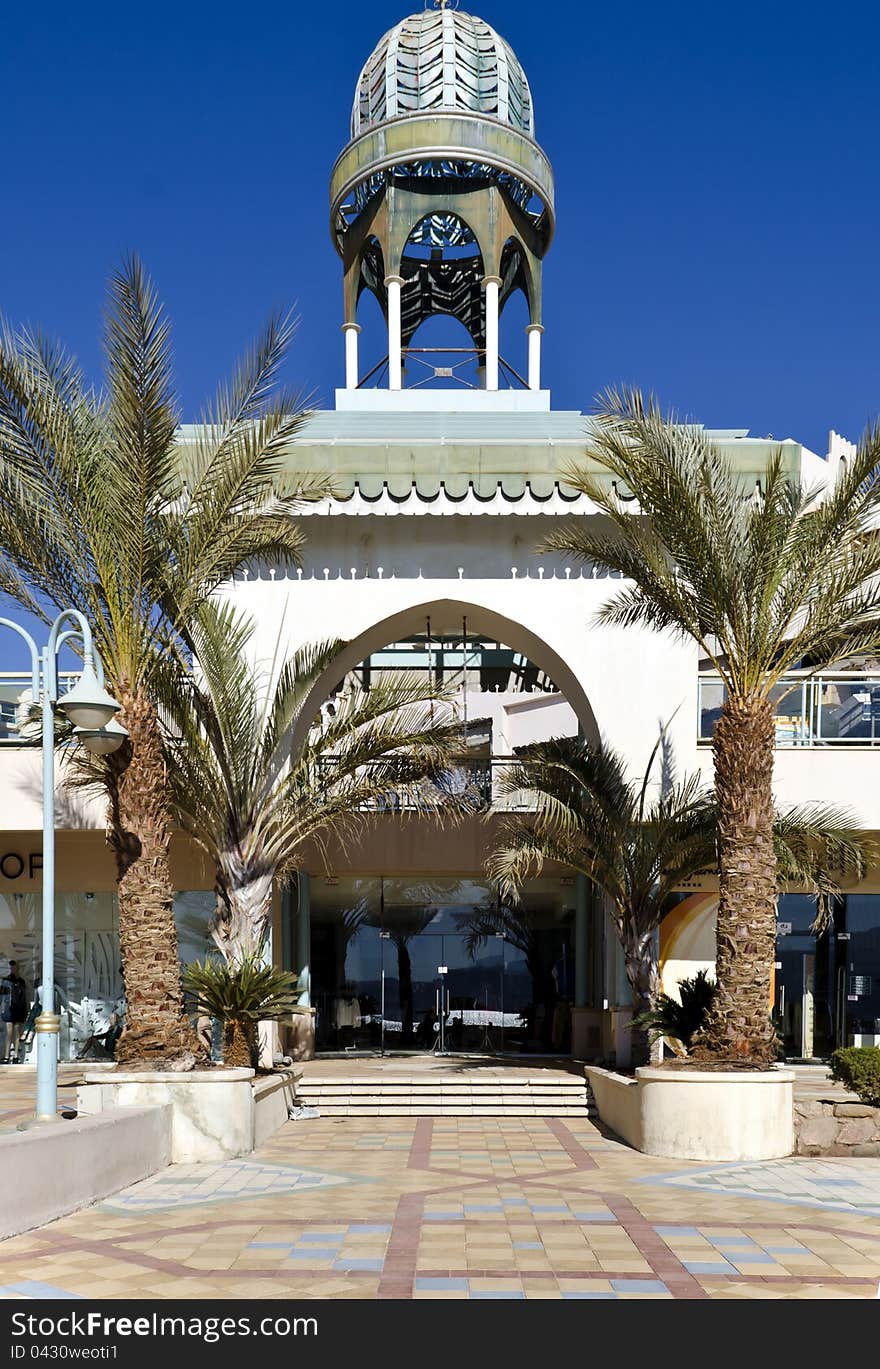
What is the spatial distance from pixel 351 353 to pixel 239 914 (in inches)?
419

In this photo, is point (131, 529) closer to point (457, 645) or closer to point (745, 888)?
point (745, 888)

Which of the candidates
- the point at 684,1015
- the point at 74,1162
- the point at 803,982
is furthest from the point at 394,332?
the point at 74,1162

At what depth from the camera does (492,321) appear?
2114cm

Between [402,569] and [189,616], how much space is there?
456 centimetres

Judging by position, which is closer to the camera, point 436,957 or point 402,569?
point 402,569

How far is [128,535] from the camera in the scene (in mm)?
12953

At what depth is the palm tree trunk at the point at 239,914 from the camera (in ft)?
52.4

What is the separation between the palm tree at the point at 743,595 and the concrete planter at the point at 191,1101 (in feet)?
15.4

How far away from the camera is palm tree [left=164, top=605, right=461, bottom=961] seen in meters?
15.4

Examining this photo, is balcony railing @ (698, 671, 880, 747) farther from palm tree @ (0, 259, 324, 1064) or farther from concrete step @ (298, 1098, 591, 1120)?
palm tree @ (0, 259, 324, 1064)
